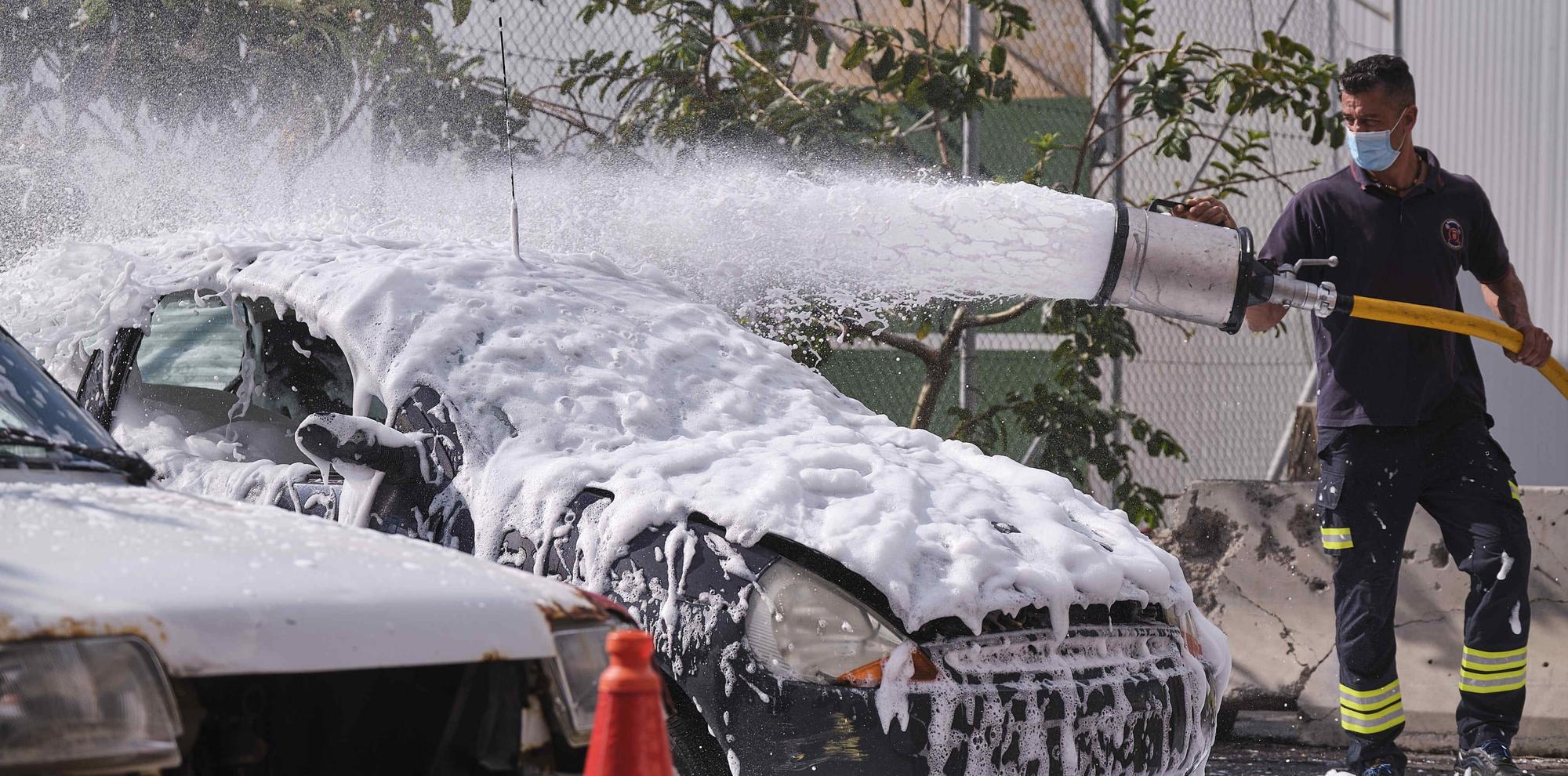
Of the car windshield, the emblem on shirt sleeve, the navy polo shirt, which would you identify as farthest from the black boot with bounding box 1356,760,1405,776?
the car windshield

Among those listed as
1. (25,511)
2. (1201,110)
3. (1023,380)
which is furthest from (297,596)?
(1201,110)

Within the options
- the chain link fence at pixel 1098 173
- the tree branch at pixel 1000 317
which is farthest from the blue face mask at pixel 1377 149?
the chain link fence at pixel 1098 173

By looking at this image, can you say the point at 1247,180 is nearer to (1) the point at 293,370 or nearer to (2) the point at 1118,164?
(2) the point at 1118,164

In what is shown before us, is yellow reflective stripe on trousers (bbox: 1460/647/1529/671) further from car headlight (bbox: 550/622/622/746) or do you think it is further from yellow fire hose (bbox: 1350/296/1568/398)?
car headlight (bbox: 550/622/622/746)

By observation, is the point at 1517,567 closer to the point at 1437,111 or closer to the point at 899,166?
the point at 899,166

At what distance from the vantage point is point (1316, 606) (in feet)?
19.0

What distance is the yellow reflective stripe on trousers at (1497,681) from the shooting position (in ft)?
14.8

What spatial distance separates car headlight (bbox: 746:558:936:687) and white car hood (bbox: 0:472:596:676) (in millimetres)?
832

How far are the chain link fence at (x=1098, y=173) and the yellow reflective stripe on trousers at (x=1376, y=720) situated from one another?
263cm

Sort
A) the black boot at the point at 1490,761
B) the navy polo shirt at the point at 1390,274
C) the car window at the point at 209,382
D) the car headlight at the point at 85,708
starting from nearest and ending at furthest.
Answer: the car headlight at the point at 85,708 → the car window at the point at 209,382 → the black boot at the point at 1490,761 → the navy polo shirt at the point at 1390,274

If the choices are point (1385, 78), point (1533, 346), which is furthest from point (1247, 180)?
point (1533, 346)

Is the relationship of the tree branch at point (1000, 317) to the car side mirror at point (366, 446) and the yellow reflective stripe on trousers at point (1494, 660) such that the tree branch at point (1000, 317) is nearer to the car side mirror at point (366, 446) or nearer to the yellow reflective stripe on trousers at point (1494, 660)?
the yellow reflective stripe on trousers at point (1494, 660)

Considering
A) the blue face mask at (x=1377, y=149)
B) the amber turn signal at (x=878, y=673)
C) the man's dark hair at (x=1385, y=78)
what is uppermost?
the man's dark hair at (x=1385, y=78)

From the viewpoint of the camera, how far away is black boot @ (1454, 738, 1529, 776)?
4441 mm
